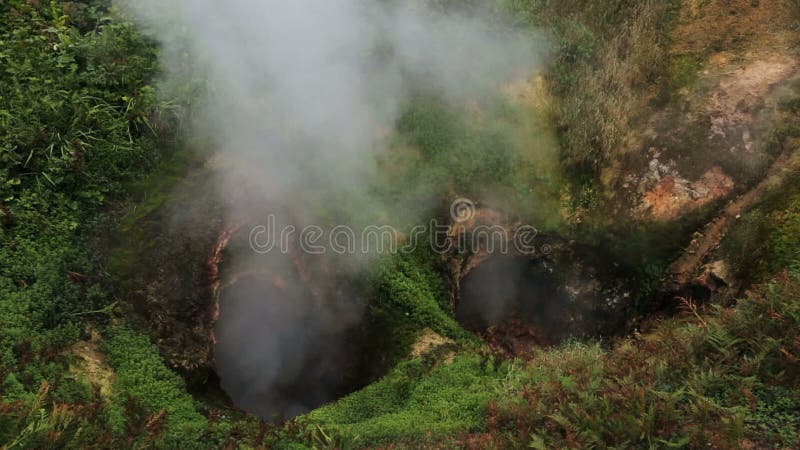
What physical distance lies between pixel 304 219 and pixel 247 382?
2.33 meters

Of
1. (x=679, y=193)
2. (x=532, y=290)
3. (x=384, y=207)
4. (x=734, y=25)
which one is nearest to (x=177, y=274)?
(x=384, y=207)

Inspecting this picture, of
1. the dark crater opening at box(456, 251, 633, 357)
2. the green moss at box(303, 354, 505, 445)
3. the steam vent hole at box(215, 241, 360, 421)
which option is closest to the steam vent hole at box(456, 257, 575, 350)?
the dark crater opening at box(456, 251, 633, 357)

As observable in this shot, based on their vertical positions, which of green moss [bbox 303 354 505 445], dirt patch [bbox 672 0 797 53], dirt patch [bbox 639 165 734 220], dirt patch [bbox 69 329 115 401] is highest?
dirt patch [bbox 672 0 797 53]

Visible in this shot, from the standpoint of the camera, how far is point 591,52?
347 inches

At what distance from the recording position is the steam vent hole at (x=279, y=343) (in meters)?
7.61

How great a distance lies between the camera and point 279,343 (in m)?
7.93

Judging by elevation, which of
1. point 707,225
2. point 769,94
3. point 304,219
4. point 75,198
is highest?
point 769,94

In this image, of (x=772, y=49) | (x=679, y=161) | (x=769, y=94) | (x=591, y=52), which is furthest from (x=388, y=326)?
(x=772, y=49)

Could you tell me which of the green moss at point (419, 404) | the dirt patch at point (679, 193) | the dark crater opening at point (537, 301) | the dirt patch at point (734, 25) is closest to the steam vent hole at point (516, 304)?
the dark crater opening at point (537, 301)

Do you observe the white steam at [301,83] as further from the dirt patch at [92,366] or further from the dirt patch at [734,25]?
the dirt patch at [734,25]

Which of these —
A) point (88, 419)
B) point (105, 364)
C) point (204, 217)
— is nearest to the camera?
point (88, 419)

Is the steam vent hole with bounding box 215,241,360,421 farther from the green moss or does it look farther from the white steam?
the green moss

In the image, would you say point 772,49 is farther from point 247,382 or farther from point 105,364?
point 105,364

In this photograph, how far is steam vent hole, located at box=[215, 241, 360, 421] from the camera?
7.61 metres
